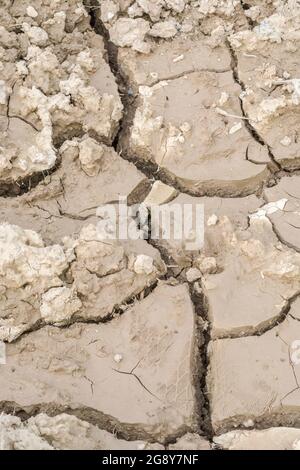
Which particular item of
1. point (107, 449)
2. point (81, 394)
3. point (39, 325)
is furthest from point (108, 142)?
point (107, 449)

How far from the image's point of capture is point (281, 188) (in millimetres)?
3172

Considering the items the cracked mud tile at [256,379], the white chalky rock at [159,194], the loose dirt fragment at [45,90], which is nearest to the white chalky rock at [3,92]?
the loose dirt fragment at [45,90]

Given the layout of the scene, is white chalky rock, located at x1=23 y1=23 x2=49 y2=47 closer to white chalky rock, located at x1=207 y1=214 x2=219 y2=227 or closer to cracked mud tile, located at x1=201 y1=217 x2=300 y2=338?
white chalky rock, located at x1=207 y1=214 x2=219 y2=227

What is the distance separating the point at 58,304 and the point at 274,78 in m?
1.54

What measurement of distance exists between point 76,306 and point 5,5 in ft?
5.45

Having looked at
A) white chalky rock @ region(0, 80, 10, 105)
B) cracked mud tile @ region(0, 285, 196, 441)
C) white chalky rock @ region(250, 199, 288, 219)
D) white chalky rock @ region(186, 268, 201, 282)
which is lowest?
cracked mud tile @ region(0, 285, 196, 441)

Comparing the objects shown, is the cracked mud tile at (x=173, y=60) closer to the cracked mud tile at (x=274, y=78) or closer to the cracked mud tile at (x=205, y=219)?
the cracked mud tile at (x=274, y=78)

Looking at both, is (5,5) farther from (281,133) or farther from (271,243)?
(271,243)

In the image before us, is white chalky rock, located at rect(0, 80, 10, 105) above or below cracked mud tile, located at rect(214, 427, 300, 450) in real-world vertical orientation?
above

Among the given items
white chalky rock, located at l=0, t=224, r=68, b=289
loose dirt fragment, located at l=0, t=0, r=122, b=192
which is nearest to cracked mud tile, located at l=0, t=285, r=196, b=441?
white chalky rock, located at l=0, t=224, r=68, b=289

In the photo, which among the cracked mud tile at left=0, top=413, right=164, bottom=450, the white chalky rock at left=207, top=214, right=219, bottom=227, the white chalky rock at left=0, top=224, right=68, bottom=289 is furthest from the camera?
the white chalky rock at left=207, top=214, right=219, bottom=227

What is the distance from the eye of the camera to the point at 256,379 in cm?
263

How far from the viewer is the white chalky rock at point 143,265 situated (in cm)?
280

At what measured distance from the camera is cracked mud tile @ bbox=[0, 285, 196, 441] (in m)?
2.54
